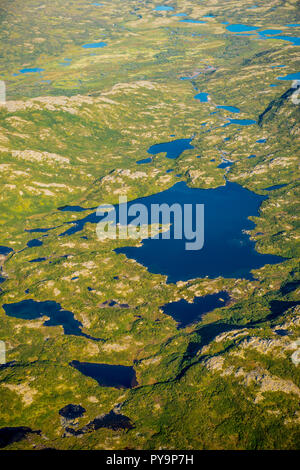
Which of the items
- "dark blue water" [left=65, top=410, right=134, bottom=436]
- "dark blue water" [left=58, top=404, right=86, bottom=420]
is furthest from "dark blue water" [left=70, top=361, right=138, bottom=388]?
"dark blue water" [left=65, top=410, right=134, bottom=436]

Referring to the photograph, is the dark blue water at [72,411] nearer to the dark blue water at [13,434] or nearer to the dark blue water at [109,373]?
the dark blue water at [13,434]

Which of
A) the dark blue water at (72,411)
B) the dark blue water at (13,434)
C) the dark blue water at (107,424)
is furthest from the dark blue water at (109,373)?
the dark blue water at (13,434)

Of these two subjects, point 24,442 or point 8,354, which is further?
point 8,354

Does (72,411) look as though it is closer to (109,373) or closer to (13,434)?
(13,434)

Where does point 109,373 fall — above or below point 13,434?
below

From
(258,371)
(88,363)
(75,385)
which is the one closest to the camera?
(258,371)

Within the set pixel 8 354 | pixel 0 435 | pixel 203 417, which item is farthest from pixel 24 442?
pixel 203 417

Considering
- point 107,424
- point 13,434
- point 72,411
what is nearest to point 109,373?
point 72,411
